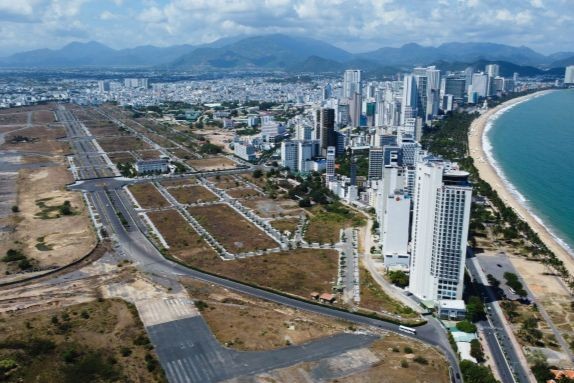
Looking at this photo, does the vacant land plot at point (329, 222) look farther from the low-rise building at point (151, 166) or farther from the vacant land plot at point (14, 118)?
the vacant land plot at point (14, 118)

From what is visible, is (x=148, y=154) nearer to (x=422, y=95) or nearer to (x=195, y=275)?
(x=195, y=275)

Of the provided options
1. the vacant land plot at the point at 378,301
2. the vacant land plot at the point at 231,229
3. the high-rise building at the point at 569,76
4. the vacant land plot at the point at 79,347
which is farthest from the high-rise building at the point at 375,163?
the high-rise building at the point at 569,76

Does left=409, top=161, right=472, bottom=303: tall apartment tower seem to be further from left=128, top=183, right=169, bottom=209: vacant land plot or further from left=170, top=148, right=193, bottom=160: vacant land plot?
left=170, top=148, right=193, bottom=160: vacant land plot

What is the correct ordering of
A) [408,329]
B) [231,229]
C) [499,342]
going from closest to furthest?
[499,342]
[408,329]
[231,229]

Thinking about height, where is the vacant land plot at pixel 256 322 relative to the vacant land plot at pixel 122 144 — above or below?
below

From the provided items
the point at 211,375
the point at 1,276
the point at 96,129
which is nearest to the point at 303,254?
the point at 211,375

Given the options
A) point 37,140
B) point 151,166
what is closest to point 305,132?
point 151,166

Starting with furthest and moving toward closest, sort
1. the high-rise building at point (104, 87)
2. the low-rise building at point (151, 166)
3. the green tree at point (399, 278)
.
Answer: the high-rise building at point (104, 87), the low-rise building at point (151, 166), the green tree at point (399, 278)
